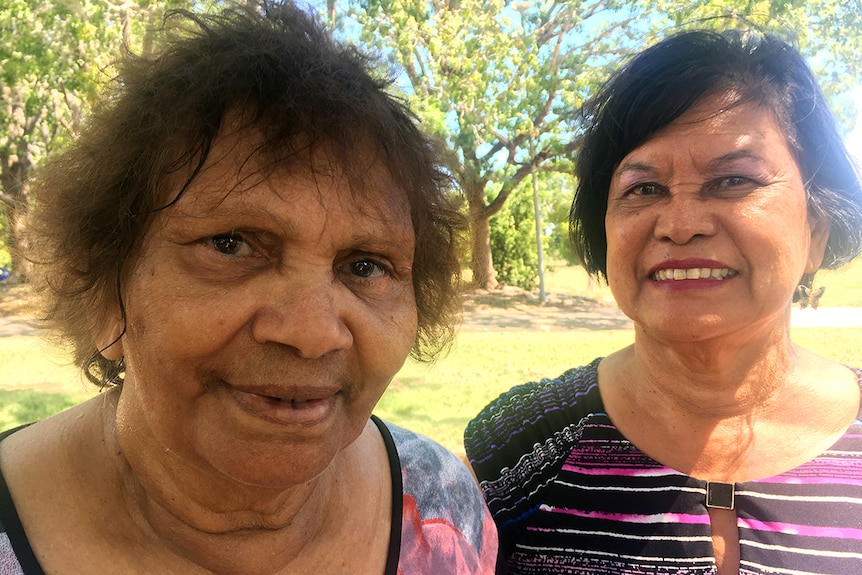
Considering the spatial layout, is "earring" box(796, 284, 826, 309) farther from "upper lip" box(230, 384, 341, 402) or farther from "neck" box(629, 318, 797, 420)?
"upper lip" box(230, 384, 341, 402)

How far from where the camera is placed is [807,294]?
7.64 ft

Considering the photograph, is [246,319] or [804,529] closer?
[246,319]

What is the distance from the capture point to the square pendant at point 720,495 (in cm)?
180

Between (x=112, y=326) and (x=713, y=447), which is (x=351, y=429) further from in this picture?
(x=713, y=447)

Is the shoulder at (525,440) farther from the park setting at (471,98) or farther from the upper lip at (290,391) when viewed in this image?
the park setting at (471,98)

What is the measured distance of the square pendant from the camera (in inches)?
71.0

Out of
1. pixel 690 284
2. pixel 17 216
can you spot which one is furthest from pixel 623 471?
pixel 17 216

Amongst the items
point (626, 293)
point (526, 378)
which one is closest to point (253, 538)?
point (626, 293)

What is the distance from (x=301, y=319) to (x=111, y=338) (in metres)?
0.48

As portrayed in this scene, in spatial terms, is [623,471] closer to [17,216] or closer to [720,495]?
[720,495]

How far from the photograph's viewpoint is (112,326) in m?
1.31

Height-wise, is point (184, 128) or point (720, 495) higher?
point (184, 128)

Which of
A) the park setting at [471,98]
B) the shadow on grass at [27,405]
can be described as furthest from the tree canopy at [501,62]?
the shadow on grass at [27,405]

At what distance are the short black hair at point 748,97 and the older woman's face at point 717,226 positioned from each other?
0.19 feet
